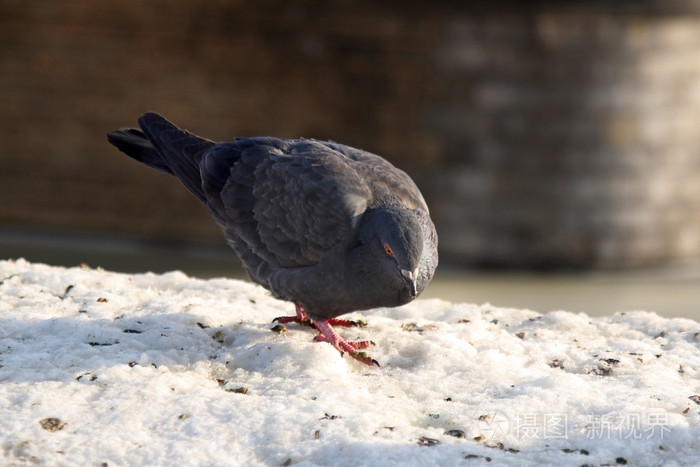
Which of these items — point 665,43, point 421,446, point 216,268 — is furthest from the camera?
point 216,268

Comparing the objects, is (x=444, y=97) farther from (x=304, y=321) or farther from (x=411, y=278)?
(x=411, y=278)

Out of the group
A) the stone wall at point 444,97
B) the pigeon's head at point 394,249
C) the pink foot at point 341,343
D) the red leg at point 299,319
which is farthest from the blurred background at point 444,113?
the pigeon's head at point 394,249

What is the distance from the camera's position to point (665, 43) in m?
9.84

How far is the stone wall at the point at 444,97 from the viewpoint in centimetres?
982

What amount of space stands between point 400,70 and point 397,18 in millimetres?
575

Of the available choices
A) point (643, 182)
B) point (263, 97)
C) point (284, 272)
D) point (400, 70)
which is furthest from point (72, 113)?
point (284, 272)

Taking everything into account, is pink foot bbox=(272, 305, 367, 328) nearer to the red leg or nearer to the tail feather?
the red leg

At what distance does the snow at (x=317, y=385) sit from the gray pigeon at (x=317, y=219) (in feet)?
0.86

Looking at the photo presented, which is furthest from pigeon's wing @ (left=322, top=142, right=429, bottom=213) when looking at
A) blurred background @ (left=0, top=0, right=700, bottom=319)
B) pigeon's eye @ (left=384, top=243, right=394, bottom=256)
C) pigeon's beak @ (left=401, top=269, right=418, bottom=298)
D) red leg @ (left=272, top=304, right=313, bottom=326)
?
blurred background @ (left=0, top=0, right=700, bottom=319)

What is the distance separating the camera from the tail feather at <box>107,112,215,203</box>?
460cm

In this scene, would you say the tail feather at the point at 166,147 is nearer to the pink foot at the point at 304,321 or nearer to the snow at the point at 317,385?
the snow at the point at 317,385

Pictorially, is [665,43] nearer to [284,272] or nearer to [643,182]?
[643,182]

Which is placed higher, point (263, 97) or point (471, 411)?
point (263, 97)

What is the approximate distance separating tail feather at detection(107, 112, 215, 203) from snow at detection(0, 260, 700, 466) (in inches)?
24.9
